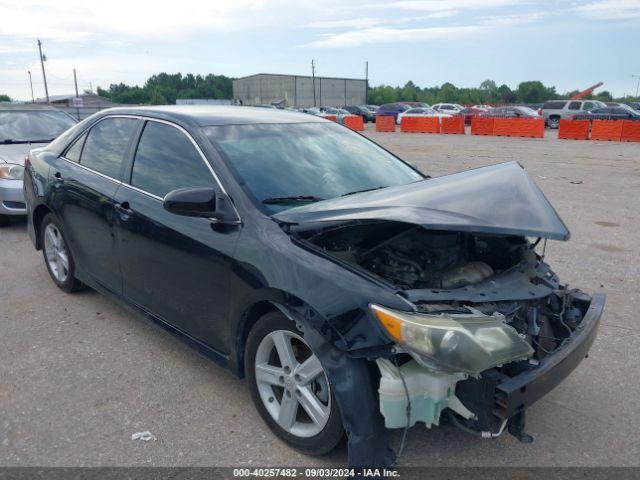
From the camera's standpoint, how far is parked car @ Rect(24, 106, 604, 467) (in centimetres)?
228

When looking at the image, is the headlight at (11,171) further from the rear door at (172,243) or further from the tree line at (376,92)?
the tree line at (376,92)

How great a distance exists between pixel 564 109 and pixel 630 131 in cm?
1113

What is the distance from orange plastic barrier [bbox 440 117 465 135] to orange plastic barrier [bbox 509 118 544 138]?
286 centimetres

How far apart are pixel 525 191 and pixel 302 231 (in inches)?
46.9

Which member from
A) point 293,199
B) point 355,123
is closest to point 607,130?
point 355,123

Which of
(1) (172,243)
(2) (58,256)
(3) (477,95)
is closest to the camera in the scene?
(1) (172,243)

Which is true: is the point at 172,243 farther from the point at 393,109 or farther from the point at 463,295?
the point at 393,109

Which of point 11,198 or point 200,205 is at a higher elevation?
point 200,205

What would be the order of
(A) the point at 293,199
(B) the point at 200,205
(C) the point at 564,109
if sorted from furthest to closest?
(C) the point at 564,109, (A) the point at 293,199, (B) the point at 200,205

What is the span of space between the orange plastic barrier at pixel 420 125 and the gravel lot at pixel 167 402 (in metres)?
25.9

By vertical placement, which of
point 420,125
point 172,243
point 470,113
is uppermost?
point 172,243

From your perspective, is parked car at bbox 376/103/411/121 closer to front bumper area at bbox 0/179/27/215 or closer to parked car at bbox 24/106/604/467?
front bumper area at bbox 0/179/27/215

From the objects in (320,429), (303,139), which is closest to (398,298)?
(320,429)

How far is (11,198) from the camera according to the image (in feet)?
23.2
